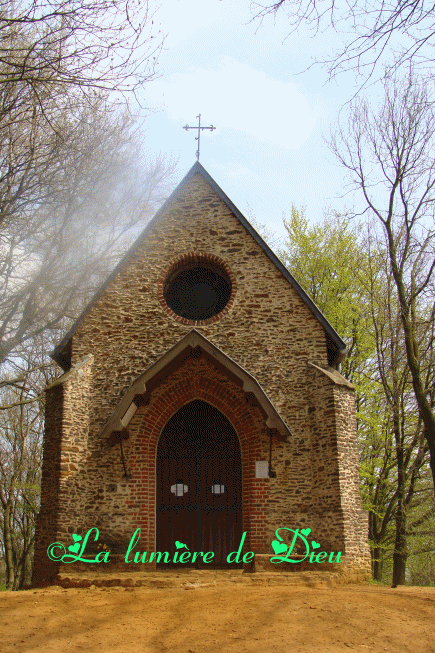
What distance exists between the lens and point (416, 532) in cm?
1670

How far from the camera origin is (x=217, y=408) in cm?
1151

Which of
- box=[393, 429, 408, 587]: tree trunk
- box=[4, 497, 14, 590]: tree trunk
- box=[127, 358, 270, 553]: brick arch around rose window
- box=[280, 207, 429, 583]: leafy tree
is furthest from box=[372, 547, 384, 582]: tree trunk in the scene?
box=[4, 497, 14, 590]: tree trunk

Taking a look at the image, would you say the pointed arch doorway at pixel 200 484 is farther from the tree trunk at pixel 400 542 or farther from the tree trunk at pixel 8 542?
the tree trunk at pixel 8 542

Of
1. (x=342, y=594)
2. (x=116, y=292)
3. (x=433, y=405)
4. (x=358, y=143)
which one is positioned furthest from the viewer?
(x=433, y=405)

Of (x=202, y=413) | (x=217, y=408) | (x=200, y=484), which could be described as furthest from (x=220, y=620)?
(x=202, y=413)

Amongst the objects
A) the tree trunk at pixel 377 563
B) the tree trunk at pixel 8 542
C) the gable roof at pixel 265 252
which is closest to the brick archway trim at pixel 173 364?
the gable roof at pixel 265 252

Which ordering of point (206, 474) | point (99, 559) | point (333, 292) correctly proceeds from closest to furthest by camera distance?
point (99, 559) → point (206, 474) → point (333, 292)

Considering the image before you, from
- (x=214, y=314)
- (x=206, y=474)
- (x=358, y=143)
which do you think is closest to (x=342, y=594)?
(x=206, y=474)

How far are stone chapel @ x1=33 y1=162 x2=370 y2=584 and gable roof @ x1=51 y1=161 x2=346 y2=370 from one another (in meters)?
0.05

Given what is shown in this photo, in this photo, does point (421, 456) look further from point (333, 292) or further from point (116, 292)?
point (116, 292)

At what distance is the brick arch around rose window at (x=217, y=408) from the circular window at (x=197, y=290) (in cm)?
135

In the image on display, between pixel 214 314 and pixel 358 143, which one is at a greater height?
pixel 358 143

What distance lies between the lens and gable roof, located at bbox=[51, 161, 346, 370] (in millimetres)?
12047

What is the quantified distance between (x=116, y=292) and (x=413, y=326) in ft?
20.6
